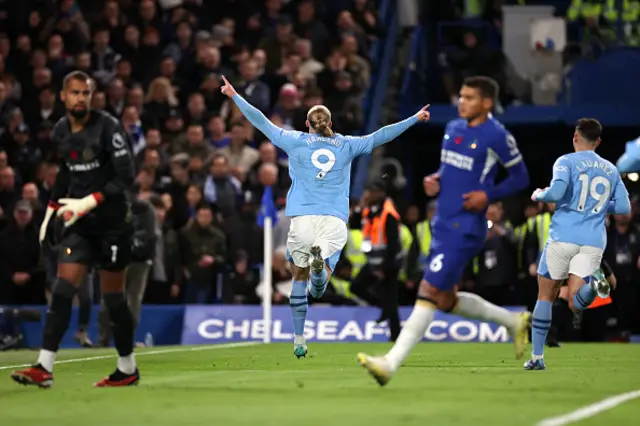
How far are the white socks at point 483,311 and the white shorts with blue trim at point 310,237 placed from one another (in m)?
3.80

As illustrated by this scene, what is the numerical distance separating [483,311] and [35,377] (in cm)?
350

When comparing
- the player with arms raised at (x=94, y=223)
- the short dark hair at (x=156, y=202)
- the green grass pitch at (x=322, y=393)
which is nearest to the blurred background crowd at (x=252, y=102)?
the short dark hair at (x=156, y=202)

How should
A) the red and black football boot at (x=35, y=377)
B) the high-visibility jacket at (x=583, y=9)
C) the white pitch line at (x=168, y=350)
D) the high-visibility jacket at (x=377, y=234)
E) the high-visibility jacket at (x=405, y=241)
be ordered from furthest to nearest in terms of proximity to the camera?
the high-visibility jacket at (x=583, y=9)
the high-visibility jacket at (x=405, y=241)
the high-visibility jacket at (x=377, y=234)
the white pitch line at (x=168, y=350)
the red and black football boot at (x=35, y=377)

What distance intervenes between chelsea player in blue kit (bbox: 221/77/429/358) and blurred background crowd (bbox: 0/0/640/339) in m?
4.68

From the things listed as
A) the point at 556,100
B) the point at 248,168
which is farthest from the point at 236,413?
the point at 556,100

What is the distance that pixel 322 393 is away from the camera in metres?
10.3

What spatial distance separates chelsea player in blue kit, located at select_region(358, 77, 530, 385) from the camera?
10.8 metres

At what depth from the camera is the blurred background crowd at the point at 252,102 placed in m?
21.7

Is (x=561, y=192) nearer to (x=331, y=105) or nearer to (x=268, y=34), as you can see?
(x=331, y=105)

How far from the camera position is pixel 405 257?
2192 cm

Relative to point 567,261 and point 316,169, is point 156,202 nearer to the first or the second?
point 316,169

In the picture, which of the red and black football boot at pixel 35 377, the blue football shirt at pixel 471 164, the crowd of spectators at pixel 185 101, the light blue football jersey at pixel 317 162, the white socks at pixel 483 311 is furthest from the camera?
the crowd of spectators at pixel 185 101

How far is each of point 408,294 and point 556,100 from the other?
6.01 metres

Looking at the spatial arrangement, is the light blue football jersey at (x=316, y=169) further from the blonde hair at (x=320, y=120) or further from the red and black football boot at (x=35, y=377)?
the red and black football boot at (x=35, y=377)
